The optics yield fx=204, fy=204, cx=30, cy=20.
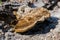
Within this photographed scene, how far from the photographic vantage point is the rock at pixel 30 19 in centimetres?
391

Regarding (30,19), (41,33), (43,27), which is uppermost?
(30,19)

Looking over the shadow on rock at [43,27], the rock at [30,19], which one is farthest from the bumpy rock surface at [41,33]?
the rock at [30,19]

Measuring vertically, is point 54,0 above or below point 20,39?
above

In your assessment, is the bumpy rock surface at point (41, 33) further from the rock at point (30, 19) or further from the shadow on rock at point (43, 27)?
the rock at point (30, 19)

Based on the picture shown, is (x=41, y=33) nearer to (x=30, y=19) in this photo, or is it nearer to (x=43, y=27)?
(x=43, y=27)

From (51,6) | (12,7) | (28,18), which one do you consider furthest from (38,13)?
(51,6)

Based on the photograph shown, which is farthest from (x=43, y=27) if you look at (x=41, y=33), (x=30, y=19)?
(x=30, y=19)

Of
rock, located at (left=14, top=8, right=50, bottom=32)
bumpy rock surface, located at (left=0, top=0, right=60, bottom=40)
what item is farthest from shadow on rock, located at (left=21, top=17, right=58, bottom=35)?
rock, located at (left=14, top=8, right=50, bottom=32)

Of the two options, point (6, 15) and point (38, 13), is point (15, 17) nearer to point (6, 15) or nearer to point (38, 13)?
point (6, 15)

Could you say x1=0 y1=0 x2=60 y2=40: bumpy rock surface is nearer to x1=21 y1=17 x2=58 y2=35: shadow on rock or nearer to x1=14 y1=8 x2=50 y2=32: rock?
x1=21 y1=17 x2=58 y2=35: shadow on rock

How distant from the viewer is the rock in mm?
3912

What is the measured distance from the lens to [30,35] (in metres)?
3.97

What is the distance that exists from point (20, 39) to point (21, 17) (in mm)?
558

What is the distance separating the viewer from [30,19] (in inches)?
159
